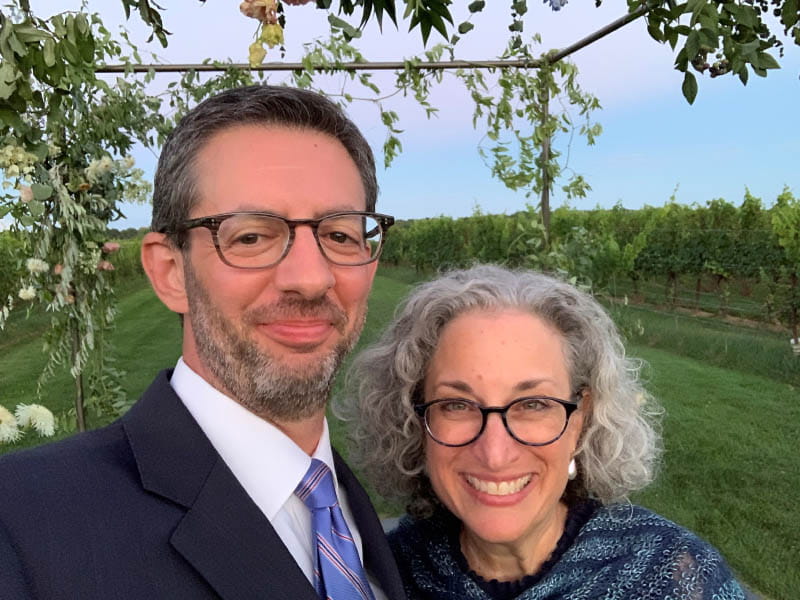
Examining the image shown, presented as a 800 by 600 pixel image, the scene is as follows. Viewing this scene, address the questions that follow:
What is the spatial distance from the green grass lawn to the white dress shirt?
3.60ft

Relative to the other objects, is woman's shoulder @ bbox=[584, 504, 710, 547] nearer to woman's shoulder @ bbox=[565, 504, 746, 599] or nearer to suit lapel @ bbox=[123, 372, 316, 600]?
woman's shoulder @ bbox=[565, 504, 746, 599]

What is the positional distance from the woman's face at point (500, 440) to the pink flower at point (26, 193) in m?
2.58

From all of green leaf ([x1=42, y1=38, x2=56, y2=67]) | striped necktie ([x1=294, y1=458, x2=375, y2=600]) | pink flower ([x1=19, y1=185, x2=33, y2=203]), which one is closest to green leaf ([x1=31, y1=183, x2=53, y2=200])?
pink flower ([x1=19, y1=185, x2=33, y2=203])

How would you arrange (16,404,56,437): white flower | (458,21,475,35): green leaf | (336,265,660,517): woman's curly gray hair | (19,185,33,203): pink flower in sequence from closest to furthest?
(336,265,660,517): woman's curly gray hair → (16,404,56,437): white flower → (19,185,33,203): pink flower → (458,21,475,35): green leaf

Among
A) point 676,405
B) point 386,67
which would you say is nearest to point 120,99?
point 386,67

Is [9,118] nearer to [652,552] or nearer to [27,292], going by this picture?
[652,552]

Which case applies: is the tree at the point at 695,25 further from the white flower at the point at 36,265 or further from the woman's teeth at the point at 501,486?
the white flower at the point at 36,265

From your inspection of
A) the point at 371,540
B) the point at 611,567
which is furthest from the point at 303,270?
the point at 611,567

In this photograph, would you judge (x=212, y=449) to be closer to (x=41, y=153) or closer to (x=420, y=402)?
(x=420, y=402)

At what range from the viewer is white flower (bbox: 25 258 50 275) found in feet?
12.9

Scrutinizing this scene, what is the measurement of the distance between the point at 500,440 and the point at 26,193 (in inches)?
113

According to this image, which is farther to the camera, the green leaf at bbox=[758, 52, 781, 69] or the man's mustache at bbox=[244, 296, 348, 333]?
the green leaf at bbox=[758, 52, 781, 69]

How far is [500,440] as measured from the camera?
1833 mm

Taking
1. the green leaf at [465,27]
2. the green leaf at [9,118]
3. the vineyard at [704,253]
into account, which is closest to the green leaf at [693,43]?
the green leaf at [9,118]
